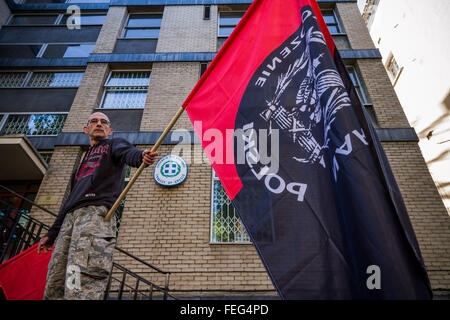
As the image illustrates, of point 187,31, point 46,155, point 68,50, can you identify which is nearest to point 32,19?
point 68,50

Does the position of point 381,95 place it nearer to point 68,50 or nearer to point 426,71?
point 426,71

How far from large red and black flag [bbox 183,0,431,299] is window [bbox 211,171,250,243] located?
3818mm

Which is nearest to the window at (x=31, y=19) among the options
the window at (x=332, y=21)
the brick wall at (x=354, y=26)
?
the window at (x=332, y=21)

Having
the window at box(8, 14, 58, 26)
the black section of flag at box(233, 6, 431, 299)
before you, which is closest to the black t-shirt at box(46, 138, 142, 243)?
the black section of flag at box(233, 6, 431, 299)

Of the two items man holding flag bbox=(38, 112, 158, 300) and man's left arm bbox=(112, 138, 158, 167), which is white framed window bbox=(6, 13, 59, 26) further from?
man's left arm bbox=(112, 138, 158, 167)

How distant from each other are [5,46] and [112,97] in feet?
19.9

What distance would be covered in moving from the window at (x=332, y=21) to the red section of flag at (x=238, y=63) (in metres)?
8.72

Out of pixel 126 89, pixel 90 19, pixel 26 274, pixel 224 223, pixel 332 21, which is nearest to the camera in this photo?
pixel 26 274

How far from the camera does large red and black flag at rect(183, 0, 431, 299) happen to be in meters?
1.67

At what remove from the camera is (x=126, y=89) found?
8.89 m

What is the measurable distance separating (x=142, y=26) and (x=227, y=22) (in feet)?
11.6

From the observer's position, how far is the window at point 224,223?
237 inches

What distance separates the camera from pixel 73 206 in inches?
90.0

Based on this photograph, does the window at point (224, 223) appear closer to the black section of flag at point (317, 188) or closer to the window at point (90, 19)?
the black section of flag at point (317, 188)
